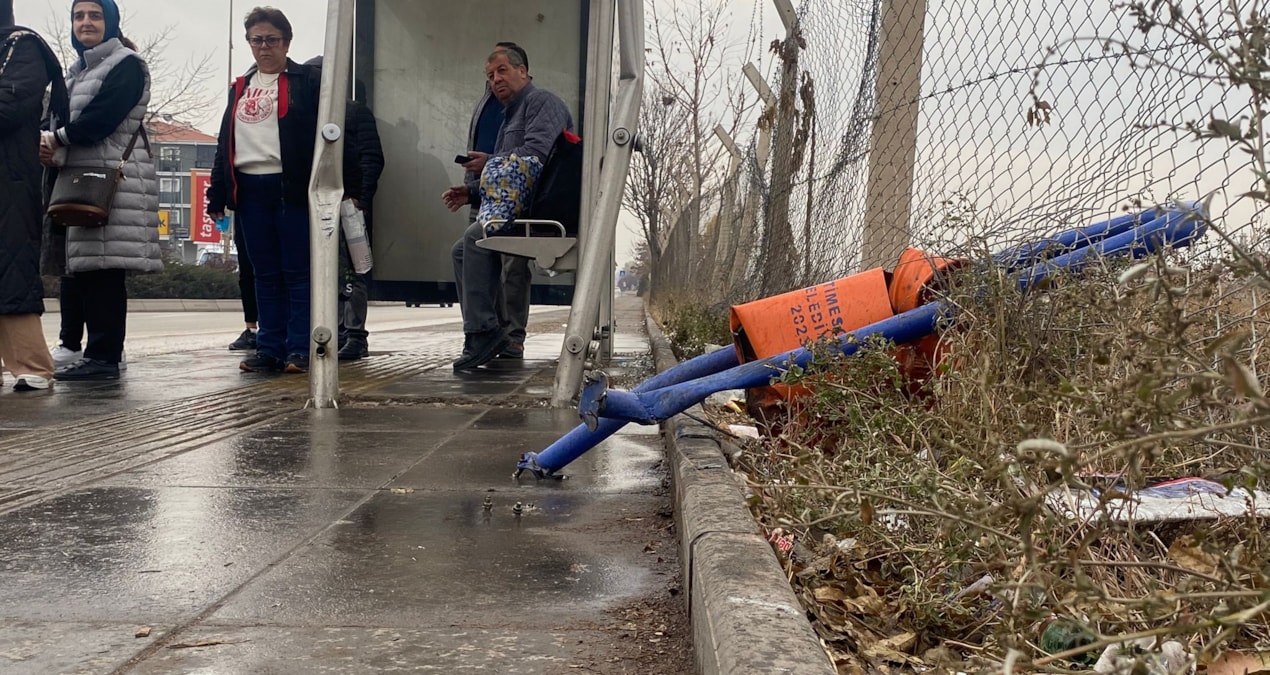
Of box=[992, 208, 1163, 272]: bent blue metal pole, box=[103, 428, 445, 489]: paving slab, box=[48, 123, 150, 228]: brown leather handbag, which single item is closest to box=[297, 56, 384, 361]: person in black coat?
box=[48, 123, 150, 228]: brown leather handbag

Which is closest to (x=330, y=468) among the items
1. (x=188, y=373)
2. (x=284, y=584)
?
(x=284, y=584)

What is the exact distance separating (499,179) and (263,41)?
5.46ft

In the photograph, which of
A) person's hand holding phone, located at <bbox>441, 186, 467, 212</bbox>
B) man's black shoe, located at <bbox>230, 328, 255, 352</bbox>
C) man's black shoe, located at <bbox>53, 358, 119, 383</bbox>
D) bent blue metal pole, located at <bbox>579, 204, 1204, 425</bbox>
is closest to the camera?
bent blue metal pole, located at <bbox>579, 204, 1204, 425</bbox>

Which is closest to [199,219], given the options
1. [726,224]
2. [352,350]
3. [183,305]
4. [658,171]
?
[183,305]

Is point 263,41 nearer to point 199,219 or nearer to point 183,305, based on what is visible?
point 183,305

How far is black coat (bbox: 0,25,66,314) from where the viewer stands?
6141mm

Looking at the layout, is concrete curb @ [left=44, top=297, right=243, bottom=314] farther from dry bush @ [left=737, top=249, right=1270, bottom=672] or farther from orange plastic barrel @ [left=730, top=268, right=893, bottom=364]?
dry bush @ [left=737, top=249, right=1270, bottom=672]

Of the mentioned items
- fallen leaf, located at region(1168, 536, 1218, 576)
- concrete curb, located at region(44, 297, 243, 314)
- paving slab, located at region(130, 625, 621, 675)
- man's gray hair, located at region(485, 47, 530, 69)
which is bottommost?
concrete curb, located at region(44, 297, 243, 314)

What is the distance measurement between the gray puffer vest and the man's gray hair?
1890 mm

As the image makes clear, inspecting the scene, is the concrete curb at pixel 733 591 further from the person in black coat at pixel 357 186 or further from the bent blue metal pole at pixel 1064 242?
the person in black coat at pixel 357 186

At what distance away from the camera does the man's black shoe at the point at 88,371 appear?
6973 millimetres

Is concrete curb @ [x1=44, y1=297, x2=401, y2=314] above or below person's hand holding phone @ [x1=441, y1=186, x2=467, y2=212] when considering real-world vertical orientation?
below

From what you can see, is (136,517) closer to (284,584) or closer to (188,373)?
(284,584)

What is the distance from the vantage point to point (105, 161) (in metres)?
6.66
